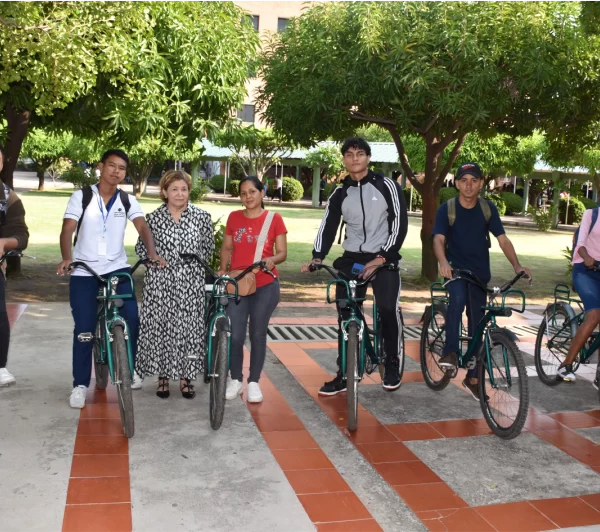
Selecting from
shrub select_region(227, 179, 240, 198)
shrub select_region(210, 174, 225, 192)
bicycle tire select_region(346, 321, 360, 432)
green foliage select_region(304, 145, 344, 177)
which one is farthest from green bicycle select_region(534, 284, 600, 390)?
shrub select_region(210, 174, 225, 192)

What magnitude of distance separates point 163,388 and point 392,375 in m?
1.88

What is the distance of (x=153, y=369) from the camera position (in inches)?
231

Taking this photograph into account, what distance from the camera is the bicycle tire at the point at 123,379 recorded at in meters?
4.98

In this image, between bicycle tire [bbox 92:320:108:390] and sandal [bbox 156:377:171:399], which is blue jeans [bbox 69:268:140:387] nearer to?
bicycle tire [bbox 92:320:108:390]

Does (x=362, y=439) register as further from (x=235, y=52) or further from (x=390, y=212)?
(x=235, y=52)

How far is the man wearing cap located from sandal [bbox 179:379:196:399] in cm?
198

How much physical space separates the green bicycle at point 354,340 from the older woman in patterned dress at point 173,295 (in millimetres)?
949

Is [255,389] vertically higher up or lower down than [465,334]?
lower down

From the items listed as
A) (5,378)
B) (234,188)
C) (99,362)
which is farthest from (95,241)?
(234,188)

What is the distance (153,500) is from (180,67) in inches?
324

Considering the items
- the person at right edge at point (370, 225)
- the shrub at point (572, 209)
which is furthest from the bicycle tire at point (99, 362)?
the shrub at point (572, 209)

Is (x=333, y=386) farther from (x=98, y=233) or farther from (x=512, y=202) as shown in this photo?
(x=512, y=202)

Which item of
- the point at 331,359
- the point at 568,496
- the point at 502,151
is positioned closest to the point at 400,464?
the point at 568,496

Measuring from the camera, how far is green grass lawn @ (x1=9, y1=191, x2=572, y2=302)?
12.8 metres
